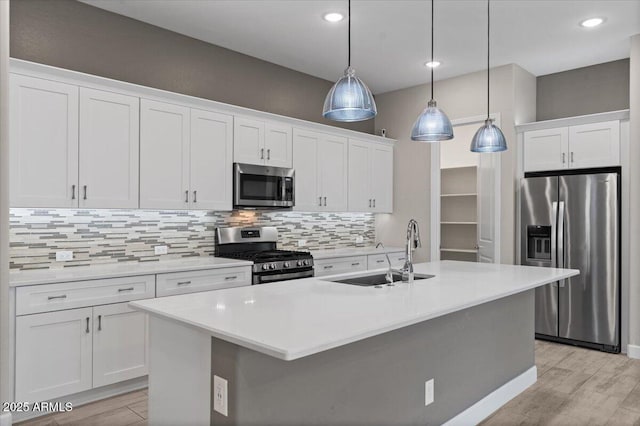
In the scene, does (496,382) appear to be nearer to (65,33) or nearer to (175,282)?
(175,282)

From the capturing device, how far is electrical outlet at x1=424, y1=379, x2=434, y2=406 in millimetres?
2666

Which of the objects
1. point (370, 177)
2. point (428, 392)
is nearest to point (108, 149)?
point (428, 392)

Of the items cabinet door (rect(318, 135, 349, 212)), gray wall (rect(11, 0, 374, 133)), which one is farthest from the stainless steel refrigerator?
gray wall (rect(11, 0, 374, 133))

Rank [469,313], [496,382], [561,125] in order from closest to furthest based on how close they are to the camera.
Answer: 1. [469,313]
2. [496,382]
3. [561,125]

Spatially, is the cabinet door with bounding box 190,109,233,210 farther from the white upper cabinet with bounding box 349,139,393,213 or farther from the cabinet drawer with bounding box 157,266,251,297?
the white upper cabinet with bounding box 349,139,393,213

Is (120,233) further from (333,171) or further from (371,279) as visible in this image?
(333,171)

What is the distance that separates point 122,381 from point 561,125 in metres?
4.76

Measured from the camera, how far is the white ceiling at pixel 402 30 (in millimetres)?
3803

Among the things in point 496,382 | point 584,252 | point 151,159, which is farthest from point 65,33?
point 584,252

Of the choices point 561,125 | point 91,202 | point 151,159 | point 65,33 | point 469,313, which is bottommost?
point 469,313

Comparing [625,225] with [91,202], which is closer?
[91,202]

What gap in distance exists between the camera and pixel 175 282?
3658mm

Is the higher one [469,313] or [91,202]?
[91,202]

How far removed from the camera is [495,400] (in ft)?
10.6
